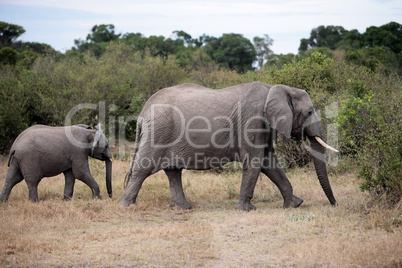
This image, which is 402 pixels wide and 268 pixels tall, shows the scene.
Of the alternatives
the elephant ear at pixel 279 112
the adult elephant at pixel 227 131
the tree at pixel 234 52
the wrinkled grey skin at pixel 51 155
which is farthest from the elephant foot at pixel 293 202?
the tree at pixel 234 52

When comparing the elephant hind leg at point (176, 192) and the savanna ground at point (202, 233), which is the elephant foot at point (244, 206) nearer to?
the savanna ground at point (202, 233)

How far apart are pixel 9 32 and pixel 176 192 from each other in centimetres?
3872

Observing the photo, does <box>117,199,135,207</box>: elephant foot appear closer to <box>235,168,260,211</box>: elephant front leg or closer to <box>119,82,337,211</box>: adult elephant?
<box>119,82,337,211</box>: adult elephant

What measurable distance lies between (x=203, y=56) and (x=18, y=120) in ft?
74.6

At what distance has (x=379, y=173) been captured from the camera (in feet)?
27.1

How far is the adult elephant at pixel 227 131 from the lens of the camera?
9.12 metres

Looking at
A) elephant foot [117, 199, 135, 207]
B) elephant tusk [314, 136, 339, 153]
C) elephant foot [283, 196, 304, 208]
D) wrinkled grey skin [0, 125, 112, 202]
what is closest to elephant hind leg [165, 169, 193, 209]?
elephant foot [117, 199, 135, 207]

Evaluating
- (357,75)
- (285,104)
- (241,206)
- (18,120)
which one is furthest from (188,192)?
(18,120)

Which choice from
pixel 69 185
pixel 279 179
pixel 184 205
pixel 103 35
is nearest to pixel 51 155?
pixel 69 185

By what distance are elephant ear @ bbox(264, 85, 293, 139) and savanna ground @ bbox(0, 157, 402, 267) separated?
1.54m

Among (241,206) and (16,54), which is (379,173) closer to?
(241,206)

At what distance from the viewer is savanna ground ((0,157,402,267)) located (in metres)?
6.32

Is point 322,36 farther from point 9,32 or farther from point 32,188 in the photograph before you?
point 32,188

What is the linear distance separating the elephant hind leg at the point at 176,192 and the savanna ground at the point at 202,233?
218mm
